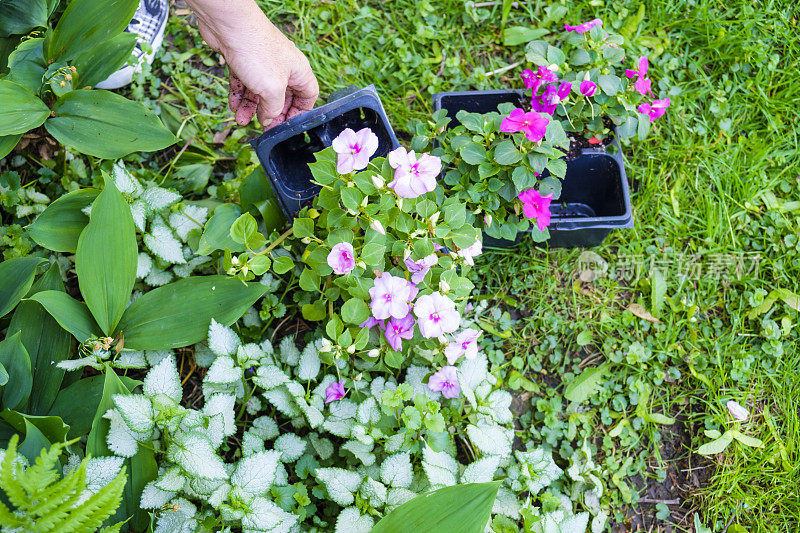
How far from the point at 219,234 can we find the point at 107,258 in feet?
0.95

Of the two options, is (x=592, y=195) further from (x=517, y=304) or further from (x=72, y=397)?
(x=72, y=397)

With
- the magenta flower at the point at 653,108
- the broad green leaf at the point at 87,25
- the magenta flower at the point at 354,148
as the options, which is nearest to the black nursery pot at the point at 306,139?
the magenta flower at the point at 354,148

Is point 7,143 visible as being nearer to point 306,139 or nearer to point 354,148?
point 306,139

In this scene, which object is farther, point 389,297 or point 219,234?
point 219,234

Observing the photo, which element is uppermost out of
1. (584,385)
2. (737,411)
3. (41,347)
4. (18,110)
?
(18,110)

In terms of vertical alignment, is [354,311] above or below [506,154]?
below

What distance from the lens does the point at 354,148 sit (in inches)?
55.2

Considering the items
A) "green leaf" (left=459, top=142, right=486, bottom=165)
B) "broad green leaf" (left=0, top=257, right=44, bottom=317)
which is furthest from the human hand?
"broad green leaf" (left=0, top=257, right=44, bottom=317)

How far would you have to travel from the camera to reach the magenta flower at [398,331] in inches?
60.7

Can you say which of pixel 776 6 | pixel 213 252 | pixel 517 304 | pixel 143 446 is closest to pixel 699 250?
pixel 517 304

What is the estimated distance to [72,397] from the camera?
1544mm

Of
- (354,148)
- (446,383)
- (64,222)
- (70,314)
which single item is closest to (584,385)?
(446,383)

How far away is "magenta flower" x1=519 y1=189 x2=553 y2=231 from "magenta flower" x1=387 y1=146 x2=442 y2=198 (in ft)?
1.11

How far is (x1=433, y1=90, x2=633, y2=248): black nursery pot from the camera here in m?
1.89
